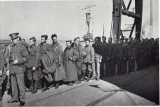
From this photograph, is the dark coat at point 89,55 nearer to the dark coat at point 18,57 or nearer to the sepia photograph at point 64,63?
the sepia photograph at point 64,63

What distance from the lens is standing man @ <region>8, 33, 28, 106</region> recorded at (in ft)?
11.9

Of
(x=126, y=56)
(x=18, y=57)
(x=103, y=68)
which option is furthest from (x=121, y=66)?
(x=18, y=57)

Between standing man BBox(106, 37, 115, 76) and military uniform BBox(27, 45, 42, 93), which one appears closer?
military uniform BBox(27, 45, 42, 93)

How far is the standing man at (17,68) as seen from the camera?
3.62 m

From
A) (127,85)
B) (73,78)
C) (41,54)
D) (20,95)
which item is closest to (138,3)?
(127,85)

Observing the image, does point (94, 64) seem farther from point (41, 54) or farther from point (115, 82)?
point (41, 54)

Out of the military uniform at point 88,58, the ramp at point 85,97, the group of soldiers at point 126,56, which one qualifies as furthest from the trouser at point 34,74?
the group of soldiers at point 126,56

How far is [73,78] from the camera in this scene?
5.33 m

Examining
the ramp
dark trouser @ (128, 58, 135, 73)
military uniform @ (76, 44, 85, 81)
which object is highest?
military uniform @ (76, 44, 85, 81)

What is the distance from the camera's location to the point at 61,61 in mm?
4945

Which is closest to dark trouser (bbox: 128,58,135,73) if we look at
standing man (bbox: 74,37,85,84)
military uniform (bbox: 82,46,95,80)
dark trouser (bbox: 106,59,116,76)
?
dark trouser (bbox: 106,59,116,76)

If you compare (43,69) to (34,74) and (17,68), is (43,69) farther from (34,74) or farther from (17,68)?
(17,68)

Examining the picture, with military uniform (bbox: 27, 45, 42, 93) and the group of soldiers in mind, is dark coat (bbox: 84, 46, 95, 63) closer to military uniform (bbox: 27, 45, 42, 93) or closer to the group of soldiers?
the group of soldiers

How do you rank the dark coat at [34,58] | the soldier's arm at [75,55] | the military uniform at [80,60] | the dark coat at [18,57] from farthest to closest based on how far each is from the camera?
the military uniform at [80,60] → the soldier's arm at [75,55] → the dark coat at [34,58] → the dark coat at [18,57]
